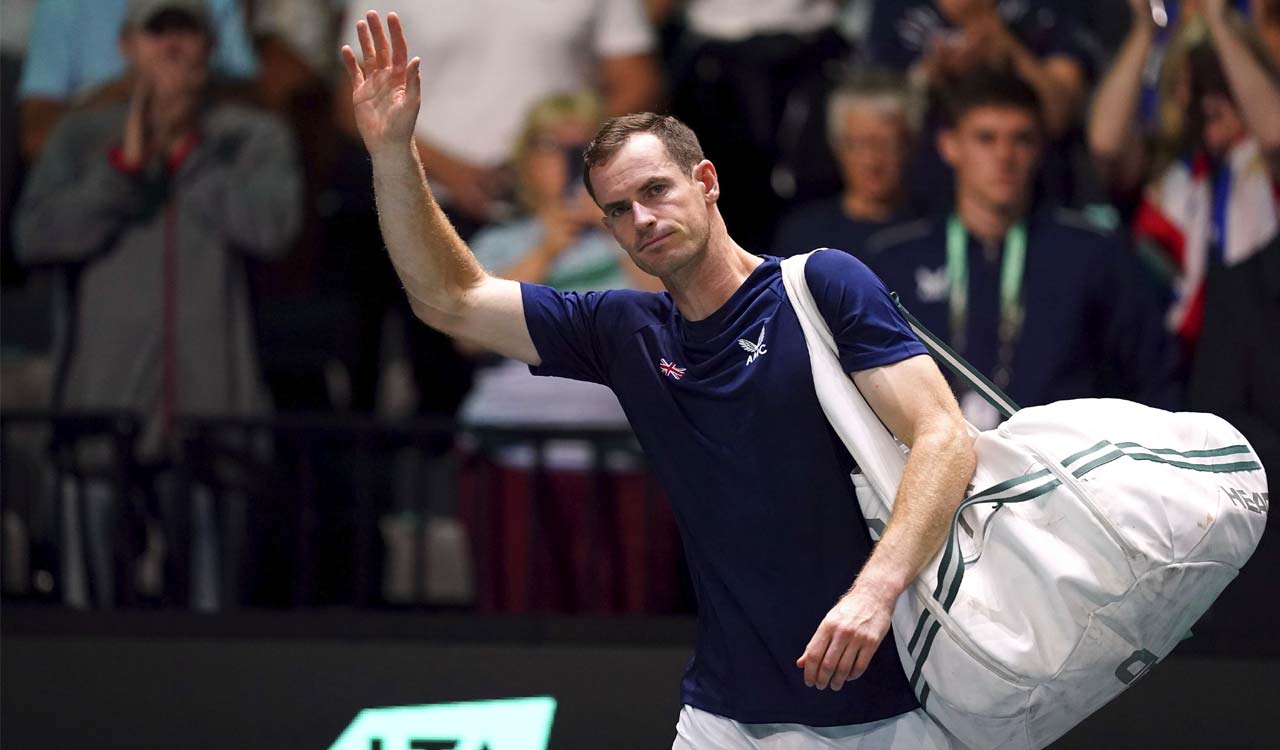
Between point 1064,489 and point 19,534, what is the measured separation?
430cm

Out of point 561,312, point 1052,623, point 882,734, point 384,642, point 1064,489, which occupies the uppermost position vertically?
point 561,312

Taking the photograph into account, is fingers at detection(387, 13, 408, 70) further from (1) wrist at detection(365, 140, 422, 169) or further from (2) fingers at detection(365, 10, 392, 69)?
(1) wrist at detection(365, 140, 422, 169)

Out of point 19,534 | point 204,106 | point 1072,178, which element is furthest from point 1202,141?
point 19,534

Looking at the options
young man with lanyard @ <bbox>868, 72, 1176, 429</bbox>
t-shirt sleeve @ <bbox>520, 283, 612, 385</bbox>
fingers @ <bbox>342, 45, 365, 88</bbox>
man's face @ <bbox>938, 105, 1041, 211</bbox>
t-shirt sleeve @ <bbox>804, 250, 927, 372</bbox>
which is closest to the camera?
t-shirt sleeve @ <bbox>804, 250, 927, 372</bbox>

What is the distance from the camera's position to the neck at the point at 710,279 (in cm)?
337

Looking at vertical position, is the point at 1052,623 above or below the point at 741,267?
below

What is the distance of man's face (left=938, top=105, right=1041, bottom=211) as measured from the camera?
5.81m

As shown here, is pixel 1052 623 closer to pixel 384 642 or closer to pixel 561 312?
pixel 561 312

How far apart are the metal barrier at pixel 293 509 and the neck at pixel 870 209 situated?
112 cm

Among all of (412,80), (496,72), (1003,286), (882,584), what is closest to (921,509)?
(882,584)

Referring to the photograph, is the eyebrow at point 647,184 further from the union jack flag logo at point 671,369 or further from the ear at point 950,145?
the ear at point 950,145

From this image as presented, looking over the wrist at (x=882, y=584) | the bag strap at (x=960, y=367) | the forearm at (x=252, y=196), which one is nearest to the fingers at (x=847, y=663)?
the wrist at (x=882, y=584)

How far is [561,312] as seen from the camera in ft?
11.9

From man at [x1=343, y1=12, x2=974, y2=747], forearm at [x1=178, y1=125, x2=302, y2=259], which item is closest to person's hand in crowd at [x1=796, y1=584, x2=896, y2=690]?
man at [x1=343, y1=12, x2=974, y2=747]
